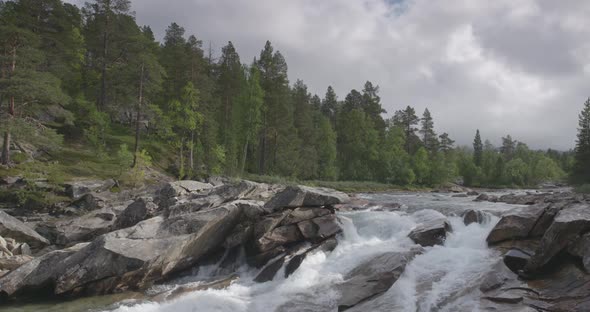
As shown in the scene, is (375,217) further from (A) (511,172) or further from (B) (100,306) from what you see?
(A) (511,172)

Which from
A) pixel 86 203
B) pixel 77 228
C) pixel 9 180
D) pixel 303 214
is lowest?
pixel 77 228

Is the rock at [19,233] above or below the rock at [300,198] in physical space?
below

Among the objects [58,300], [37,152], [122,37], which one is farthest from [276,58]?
[58,300]

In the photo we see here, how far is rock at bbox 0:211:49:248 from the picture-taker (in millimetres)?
16797

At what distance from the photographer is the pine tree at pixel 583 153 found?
52188mm

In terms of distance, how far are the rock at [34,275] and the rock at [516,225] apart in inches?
709

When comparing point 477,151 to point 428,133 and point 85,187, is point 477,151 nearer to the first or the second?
point 428,133

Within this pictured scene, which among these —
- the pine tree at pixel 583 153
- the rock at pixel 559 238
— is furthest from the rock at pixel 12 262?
the pine tree at pixel 583 153

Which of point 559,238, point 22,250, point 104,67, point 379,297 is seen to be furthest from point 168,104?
point 559,238

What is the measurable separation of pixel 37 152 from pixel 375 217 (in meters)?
29.7

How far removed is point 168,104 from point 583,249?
39.7 m

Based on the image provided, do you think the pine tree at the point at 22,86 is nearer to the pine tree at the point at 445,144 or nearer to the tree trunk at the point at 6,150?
the tree trunk at the point at 6,150

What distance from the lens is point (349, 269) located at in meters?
14.5

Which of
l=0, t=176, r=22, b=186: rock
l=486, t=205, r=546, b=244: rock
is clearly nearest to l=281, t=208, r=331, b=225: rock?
l=486, t=205, r=546, b=244: rock
